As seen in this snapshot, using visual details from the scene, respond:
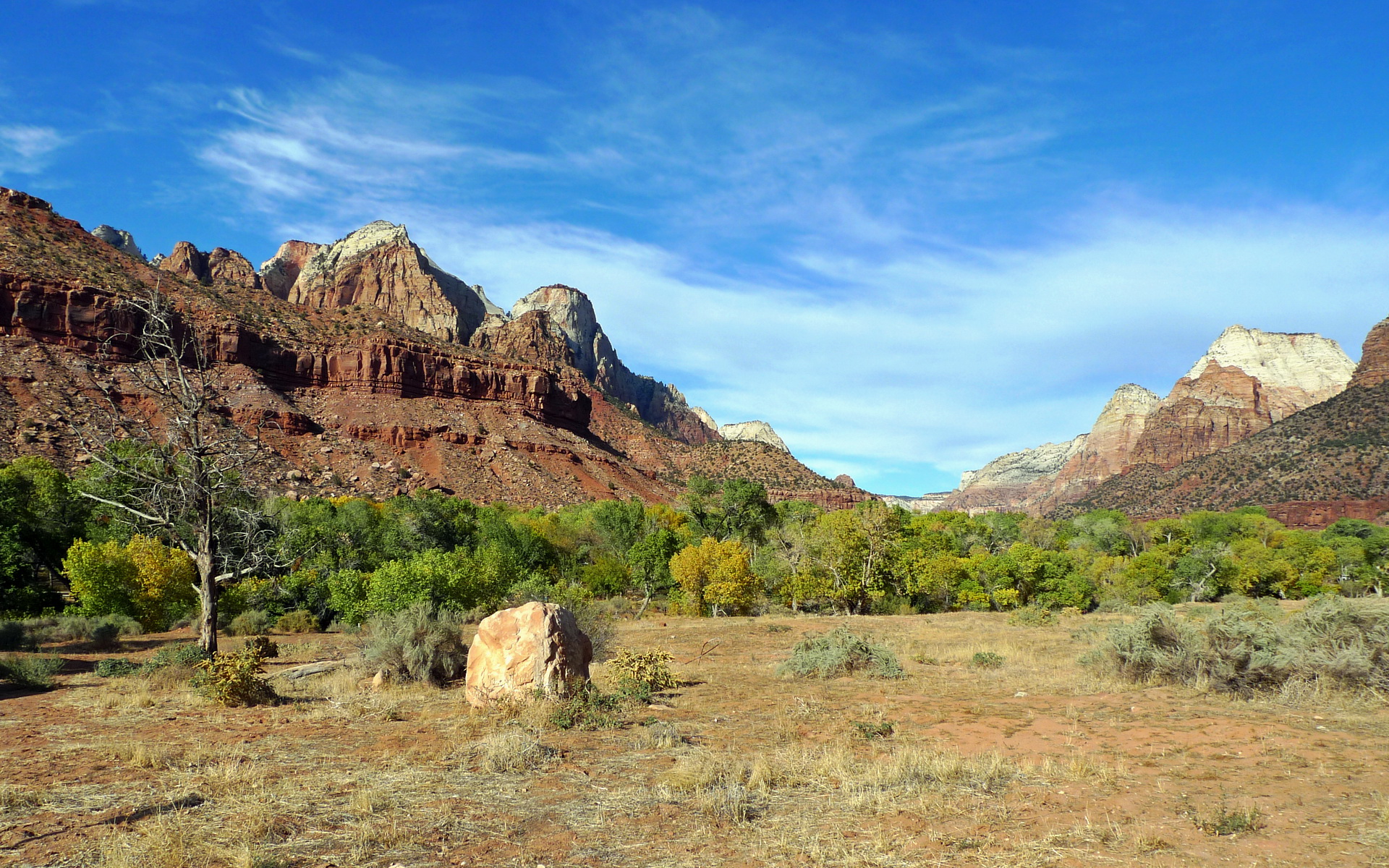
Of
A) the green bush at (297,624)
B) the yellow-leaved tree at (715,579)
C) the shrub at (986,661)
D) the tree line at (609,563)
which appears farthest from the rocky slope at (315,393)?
the shrub at (986,661)

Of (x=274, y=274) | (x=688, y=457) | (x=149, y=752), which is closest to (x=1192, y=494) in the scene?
(x=688, y=457)

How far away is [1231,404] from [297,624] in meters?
222

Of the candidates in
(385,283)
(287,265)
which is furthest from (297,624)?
(287,265)

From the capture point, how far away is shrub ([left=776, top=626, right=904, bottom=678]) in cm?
1708

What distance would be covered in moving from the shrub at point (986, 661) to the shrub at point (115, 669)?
19866 mm

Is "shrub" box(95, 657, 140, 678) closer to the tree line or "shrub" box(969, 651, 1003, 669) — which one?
the tree line

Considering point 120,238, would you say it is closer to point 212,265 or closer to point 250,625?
point 212,265

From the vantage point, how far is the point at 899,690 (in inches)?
597

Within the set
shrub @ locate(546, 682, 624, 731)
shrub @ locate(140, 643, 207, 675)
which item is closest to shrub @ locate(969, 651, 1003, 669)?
shrub @ locate(546, 682, 624, 731)

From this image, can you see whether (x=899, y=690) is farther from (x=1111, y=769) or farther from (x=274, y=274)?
(x=274, y=274)

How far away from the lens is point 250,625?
2675 cm

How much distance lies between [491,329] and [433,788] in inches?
6250

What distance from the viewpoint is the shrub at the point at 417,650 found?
49.1 feet

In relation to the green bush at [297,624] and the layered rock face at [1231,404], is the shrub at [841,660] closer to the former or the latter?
the green bush at [297,624]
